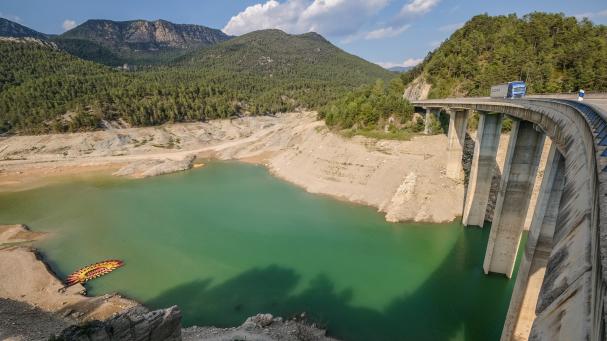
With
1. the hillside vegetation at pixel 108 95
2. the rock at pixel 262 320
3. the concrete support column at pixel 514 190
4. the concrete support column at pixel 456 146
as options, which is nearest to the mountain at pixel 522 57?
the concrete support column at pixel 456 146

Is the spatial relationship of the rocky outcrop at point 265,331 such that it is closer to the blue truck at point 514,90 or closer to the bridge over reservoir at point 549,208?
the bridge over reservoir at point 549,208

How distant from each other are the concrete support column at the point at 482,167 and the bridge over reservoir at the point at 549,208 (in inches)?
3.4

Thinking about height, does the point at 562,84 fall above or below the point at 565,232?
above

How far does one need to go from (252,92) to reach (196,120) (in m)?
43.5

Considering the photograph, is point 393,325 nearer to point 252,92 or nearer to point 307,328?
point 307,328

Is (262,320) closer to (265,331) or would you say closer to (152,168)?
(265,331)

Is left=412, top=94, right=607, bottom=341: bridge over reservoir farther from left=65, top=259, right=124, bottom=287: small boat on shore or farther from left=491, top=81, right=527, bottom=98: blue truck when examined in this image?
left=65, top=259, right=124, bottom=287: small boat on shore

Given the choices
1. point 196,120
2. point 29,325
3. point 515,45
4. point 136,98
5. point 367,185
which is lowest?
point 29,325

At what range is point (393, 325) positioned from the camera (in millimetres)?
18469

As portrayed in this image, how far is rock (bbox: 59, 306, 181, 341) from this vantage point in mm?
10701

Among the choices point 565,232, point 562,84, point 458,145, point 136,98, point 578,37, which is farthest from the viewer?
point 136,98

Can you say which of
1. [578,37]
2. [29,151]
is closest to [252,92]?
[29,151]

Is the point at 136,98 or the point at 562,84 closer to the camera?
the point at 562,84

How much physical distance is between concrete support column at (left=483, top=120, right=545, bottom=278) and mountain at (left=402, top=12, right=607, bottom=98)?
30.6m
